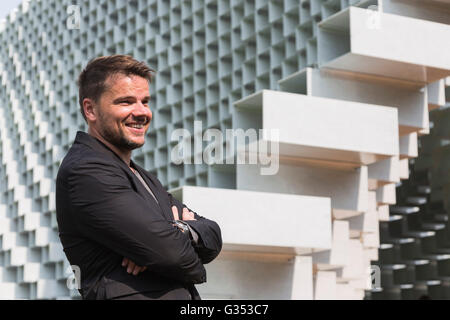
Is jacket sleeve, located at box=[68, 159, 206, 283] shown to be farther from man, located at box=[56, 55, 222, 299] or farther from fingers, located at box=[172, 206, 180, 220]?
fingers, located at box=[172, 206, 180, 220]

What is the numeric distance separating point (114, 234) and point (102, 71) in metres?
0.29

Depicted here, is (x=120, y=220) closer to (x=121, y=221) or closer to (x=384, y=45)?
(x=121, y=221)

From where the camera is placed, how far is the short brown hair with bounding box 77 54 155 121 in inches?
50.1

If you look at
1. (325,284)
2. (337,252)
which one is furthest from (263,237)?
(325,284)

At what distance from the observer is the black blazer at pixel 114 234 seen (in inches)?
45.6

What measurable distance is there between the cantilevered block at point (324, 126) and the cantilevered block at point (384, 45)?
0.21m

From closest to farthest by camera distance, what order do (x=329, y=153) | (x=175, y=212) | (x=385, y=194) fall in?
(x=175, y=212) < (x=329, y=153) < (x=385, y=194)

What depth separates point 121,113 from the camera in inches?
50.0

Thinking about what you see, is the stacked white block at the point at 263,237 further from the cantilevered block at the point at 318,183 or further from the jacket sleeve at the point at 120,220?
the jacket sleeve at the point at 120,220

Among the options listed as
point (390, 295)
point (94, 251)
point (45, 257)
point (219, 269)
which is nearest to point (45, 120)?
point (45, 257)

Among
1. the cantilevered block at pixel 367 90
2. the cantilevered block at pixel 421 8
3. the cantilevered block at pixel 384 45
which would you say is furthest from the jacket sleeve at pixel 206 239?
the cantilevered block at pixel 421 8

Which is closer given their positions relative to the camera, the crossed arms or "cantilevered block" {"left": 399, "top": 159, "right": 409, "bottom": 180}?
the crossed arms

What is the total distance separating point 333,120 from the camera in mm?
3389
